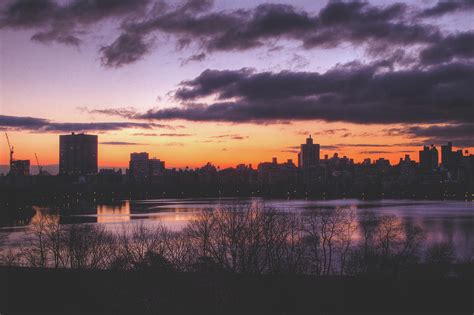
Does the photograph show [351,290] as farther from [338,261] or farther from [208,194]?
[208,194]

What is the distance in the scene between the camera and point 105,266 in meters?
23.9

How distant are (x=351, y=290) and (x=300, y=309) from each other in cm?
329

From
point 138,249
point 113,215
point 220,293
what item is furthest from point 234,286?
point 113,215

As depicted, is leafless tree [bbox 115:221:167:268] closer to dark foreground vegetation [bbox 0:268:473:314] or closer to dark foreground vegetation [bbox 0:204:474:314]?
dark foreground vegetation [bbox 0:204:474:314]

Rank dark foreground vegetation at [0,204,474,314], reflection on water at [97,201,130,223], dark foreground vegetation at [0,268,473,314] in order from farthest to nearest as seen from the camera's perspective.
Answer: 1. reflection on water at [97,201,130,223]
2. dark foreground vegetation at [0,204,474,314]
3. dark foreground vegetation at [0,268,473,314]

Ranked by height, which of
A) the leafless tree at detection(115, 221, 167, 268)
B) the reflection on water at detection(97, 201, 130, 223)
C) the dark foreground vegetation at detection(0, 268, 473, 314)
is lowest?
the reflection on water at detection(97, 201, 130, 223)

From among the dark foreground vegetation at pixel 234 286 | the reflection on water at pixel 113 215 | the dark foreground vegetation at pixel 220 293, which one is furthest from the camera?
the reflection on water at pixel 113 215

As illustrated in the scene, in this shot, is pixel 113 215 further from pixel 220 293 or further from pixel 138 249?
pixel 220 293

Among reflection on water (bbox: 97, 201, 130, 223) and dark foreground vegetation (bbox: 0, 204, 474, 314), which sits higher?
dark foreground vegetation (bbox: 0, 204, 474, 314)

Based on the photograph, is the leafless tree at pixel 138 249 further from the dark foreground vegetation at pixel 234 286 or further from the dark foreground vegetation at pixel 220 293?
the dark foreground vegetation at pixel 220 293

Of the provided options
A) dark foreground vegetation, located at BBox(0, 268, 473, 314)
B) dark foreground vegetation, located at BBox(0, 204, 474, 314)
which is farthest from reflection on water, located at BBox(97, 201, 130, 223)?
dark foreground vegetation, located at BBox(0, 268, 473, 314)

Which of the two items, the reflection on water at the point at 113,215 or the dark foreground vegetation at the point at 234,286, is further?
the reflection on water at the point at 113,215

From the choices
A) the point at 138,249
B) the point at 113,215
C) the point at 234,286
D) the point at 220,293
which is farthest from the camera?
the point at 113,215

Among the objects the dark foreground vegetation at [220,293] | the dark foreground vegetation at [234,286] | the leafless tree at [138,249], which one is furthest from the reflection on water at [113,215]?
the dark foreground vegetation at [220,293]
